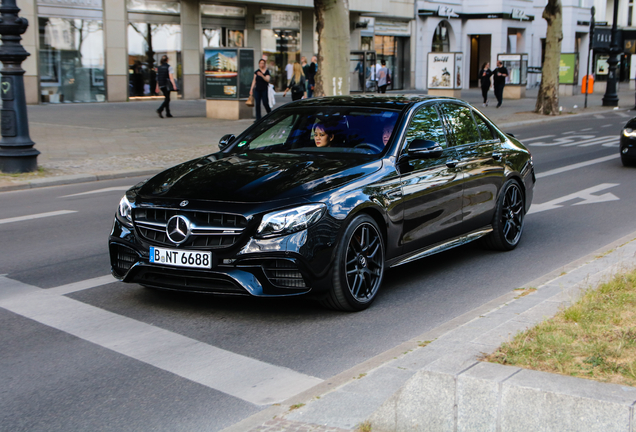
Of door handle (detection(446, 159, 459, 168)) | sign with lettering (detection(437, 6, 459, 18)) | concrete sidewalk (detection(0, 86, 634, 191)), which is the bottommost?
concrete sidewalk (detection(0, 86, 634, 191))

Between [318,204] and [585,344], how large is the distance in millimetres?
2007

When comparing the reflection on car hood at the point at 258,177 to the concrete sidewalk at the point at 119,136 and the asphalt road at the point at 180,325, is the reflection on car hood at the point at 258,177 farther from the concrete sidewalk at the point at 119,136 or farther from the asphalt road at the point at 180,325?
the concrete sidewalk at the point at 119,136

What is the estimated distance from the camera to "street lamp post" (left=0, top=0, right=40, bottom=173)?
13.0 m

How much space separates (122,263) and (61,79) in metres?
24.6

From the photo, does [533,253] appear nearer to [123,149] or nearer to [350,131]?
[350,131]

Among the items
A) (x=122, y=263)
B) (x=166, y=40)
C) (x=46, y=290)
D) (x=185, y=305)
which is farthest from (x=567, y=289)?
(x=166, y=40)

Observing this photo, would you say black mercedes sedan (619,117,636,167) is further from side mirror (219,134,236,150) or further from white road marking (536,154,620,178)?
side mirror (219,134,236,150)

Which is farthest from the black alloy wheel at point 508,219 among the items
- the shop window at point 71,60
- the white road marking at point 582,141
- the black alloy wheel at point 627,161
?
the shop window at point 71,60

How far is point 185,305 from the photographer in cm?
593

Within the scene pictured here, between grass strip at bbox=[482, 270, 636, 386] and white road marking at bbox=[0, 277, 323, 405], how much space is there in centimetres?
117

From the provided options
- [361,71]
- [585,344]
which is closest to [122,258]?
[585,344]

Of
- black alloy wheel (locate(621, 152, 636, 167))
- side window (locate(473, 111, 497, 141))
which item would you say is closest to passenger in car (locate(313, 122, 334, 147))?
side window (locate(473, 111, 497, 141))

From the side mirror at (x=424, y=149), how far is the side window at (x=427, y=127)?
116mm

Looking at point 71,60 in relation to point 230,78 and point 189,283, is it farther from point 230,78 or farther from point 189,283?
point 189,283
